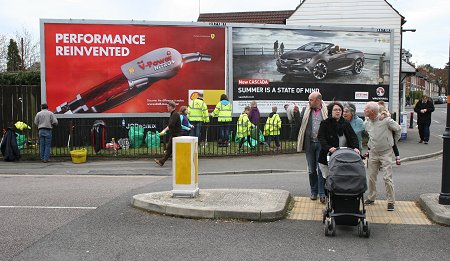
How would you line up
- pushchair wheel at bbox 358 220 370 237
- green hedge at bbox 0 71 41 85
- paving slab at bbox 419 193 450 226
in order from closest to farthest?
pushchair wheel at bbox 358 220 370 237 → paving slab at bbox 419 193 450 226 → green hedge at bbox 0 71 41 85

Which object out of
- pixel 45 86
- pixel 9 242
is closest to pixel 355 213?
pixel 9 242

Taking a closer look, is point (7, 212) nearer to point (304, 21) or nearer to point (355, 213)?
point (355, 213)

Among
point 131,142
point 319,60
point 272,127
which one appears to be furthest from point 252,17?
point 131,142

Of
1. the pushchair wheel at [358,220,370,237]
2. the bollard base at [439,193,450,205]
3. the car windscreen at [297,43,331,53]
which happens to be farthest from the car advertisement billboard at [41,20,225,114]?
the pushchair wheel at [358,220,370,237]

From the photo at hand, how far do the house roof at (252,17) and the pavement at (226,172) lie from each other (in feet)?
37.8

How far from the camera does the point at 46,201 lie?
847 cm

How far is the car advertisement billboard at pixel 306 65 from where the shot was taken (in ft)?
64.4

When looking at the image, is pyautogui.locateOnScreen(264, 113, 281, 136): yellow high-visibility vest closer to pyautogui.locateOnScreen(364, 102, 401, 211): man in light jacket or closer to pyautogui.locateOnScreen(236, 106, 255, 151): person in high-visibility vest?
pyautogui.locateOnScreen(236, 106, 255, 151): person in high-visibility vest

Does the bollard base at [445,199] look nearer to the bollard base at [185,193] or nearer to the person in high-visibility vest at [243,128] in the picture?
the bollard base at [185,193]

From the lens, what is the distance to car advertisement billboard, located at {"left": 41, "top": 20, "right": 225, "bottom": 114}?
18.5m

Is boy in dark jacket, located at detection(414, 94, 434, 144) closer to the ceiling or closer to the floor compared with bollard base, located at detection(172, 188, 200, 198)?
closer to the ceiling

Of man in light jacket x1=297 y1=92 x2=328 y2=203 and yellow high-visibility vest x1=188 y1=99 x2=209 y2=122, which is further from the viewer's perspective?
yellow high-visibility vest x1=188 y1=99 x2=209 y2=122

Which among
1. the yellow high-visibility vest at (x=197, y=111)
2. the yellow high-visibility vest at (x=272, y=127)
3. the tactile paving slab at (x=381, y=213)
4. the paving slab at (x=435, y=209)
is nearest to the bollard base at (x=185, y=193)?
the tactile paving slab at (x=381, y=213)

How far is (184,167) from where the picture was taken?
7840 mm
